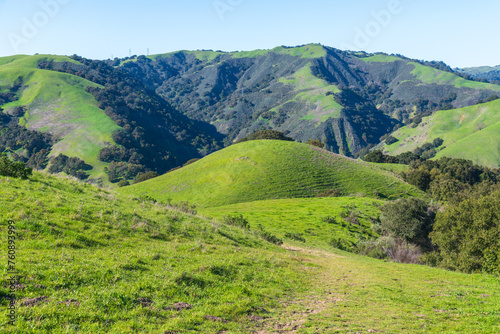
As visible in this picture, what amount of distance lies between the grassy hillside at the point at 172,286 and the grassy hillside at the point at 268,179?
52576 millimetres

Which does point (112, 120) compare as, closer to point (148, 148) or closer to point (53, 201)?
point (148, 148)

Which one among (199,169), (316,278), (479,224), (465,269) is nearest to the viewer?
(316,278)

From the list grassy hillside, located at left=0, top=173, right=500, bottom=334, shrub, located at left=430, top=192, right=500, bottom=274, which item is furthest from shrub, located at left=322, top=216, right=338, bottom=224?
grassy hillside, located at left=0, top=173, right=500, bottom=334

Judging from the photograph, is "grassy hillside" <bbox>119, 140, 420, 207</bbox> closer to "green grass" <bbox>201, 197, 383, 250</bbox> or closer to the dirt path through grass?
"green grass" <bbox>201, 197, 383, 250</bbox>

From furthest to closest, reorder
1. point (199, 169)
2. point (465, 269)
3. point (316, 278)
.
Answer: point (199, 169) < point (465, 269) < point (316, 278)

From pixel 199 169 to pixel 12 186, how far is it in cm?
7409

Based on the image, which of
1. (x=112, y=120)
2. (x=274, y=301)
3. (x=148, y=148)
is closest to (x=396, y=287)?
(x=274, y=301)

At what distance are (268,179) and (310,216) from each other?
28796mm

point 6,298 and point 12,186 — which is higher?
point 12,186

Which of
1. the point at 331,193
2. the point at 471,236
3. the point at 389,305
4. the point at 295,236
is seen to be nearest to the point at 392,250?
the point at 471,236

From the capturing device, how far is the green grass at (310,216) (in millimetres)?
44891

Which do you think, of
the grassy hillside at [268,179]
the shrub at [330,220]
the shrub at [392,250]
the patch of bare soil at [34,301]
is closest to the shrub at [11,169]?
the patch of bare soil at [34,301]

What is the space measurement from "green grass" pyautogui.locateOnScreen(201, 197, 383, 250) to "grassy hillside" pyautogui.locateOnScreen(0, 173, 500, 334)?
19.9 meters

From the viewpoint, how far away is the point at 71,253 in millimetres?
12750
